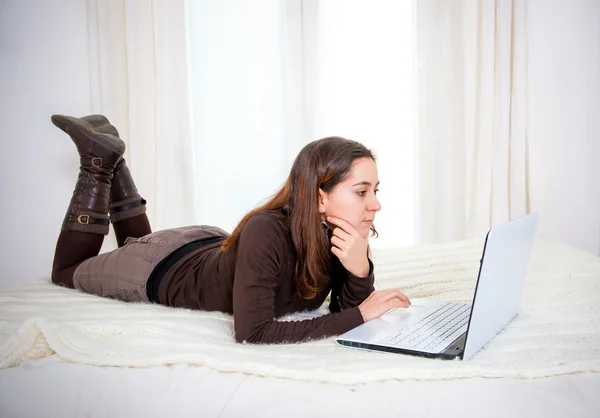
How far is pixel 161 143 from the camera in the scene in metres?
3.61

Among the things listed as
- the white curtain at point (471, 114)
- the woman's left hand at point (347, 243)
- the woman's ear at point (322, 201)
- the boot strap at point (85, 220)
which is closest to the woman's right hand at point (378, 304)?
the woman's left hand at point (347, 243)

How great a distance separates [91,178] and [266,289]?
1.02m

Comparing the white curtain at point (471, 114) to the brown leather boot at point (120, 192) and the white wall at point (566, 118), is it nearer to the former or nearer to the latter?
the white wall at point (566, 118)

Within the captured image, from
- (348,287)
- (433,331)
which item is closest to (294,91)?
(348,287)

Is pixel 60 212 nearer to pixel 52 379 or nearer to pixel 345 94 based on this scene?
pixel 345 94

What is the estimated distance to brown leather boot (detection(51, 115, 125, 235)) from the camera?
2.11 m

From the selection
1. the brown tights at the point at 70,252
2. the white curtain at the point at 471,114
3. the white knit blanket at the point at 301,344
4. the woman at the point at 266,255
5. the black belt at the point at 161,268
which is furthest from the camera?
the white curtain at the point at 471,114

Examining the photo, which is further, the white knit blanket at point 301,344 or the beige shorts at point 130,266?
the beige shorts at point 130,266

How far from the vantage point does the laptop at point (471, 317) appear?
1189mm

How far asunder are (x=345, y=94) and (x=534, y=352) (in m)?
2.68

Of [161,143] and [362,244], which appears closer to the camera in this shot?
[362,244]

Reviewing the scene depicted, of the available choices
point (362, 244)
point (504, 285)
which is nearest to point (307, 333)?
point (362, 244)

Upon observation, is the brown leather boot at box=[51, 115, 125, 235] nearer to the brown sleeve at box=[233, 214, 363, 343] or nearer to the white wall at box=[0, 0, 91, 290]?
the brown sleeve at box=[233, 214, 363, 343]

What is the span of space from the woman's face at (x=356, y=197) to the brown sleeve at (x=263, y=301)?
179mm
